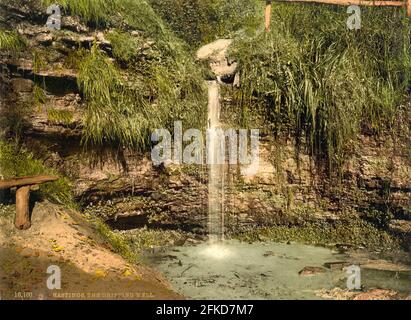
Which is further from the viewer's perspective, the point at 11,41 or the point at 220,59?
the point at 220,59

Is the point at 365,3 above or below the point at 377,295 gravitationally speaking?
above

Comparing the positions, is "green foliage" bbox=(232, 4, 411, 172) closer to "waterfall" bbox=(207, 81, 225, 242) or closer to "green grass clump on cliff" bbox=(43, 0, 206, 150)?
"waterfall" bbox=(207, 81, 225, 242)

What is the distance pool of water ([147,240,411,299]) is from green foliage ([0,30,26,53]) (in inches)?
140

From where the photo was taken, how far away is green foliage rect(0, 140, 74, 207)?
21.0ft

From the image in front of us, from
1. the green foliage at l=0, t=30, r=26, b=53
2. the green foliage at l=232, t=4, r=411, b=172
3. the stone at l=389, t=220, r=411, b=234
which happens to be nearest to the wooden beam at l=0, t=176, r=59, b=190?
the green foliage at l=0, t=30, r=26, b=53

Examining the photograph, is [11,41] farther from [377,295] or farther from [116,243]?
[377,295]

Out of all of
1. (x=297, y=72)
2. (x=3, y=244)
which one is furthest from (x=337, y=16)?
(x=3, y=244)

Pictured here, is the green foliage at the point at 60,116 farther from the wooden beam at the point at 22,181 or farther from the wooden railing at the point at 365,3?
the wooden railing at the point at 365,3

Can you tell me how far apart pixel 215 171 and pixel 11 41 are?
12.0 feet

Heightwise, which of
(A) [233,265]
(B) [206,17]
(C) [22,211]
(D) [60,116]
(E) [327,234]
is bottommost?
(A) [233,265]

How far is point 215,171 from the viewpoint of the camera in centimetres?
799

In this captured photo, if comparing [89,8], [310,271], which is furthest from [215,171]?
[89,8]

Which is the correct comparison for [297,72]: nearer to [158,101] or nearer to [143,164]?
[158,101]

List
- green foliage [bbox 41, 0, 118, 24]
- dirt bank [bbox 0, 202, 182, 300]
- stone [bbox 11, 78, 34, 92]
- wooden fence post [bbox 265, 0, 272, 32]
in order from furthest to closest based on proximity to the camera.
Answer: wooden fence post [bbox 265, 0, 272, 32]
green foliage [bbox 41, 0, 118, 24]
stone [bbox 11, 78, 34, 92]
dirt bank [bbox 0, 202, 182, 300]
